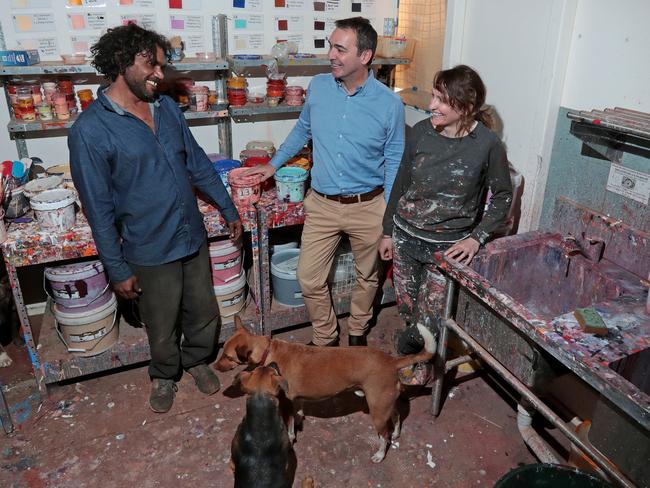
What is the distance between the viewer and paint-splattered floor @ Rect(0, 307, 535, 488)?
3.23 m

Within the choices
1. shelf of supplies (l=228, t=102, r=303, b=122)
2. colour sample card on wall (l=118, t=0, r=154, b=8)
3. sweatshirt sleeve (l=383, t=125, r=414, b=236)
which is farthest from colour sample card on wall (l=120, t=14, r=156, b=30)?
sweatshirt sleeve (l=383, t=125, r=414, b=236)

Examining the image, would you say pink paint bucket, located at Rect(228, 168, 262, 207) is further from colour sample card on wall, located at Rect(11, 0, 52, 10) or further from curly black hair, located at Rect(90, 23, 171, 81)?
colour sample card on wall, located at Rect(11, 0, 52, 10)

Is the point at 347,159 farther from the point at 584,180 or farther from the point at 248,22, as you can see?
the point at 248,22

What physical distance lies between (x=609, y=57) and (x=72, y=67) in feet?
11.7

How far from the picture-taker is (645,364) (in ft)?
8.23

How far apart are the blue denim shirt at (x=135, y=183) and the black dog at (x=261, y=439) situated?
102 cm

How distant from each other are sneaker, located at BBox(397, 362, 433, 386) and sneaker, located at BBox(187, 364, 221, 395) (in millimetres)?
1343

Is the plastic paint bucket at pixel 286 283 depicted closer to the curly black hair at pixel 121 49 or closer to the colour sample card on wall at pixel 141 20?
the curly black hair at pixel 121 49

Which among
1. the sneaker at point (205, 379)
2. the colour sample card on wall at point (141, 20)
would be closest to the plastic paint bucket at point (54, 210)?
the sneaker at point (205, 379)

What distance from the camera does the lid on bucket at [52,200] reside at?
134 inches

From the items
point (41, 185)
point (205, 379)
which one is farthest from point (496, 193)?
point (41, 185)

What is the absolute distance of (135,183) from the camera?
305 centimetres

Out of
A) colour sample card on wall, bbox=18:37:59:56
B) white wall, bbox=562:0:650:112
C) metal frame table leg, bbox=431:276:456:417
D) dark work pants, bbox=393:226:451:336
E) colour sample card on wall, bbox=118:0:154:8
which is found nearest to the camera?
white wall, bbox=562:0:650:112

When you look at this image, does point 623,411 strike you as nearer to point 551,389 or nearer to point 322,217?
point 551,389
